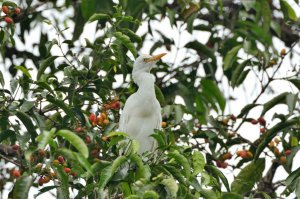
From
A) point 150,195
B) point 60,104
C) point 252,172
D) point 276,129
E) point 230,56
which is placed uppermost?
point 230,56

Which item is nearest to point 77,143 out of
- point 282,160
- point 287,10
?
point 282,160

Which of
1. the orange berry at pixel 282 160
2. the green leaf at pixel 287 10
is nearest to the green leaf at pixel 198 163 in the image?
the orange berry at pixel 282 160

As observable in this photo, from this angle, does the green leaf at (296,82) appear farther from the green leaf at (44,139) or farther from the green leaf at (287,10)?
the green leaf at (44,139)

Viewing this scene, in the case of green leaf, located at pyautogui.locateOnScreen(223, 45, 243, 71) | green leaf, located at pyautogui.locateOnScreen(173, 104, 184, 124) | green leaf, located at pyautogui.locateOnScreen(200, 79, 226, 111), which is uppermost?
green leaf, located at pyautogui.locateOnScreen(223, 45, 243, 71)

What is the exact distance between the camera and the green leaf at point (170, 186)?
3021mm

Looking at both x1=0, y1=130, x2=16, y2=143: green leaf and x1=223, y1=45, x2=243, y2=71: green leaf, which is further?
x1=223, y1=45, x2=243, y2=71: green leaf

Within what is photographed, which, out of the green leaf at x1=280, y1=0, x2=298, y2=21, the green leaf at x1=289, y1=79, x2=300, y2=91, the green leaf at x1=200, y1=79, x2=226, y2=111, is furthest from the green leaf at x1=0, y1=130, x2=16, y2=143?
the green leaf at x1=280, y1=0, x2=298, y2=21

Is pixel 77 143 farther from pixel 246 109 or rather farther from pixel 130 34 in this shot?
pixel 246 109

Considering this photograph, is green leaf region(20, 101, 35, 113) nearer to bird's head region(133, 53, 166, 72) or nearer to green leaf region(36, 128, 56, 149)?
green leaf region(36, 128, 56, 149)

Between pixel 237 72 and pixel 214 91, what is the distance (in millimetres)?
205

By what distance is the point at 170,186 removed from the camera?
306 centimetres

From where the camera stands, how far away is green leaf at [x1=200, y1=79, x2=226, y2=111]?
16.0 ft

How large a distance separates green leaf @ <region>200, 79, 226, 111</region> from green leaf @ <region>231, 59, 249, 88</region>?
6.3 inches

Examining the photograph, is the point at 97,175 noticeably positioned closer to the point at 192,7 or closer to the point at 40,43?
the point at 192,7
